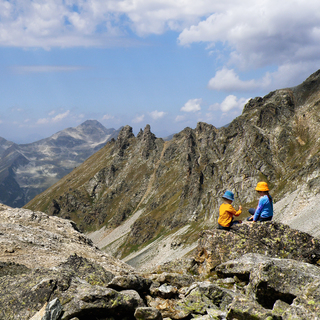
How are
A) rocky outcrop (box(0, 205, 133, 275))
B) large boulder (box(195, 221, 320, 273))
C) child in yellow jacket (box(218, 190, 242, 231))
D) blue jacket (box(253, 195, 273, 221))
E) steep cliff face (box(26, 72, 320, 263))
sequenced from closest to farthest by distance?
large boulder (box(195, 221, 320, 273)), blue jacket (box(253, 195, 273, 221)), child in yellow jacket (box(218, 190, 242, 231)), rocky outcrop (box(0, 205, 133, 275)), steep cliff face (box(26, 72, 320, 263))

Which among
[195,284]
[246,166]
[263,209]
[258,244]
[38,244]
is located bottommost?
[246,166]

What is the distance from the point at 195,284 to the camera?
47.1ft

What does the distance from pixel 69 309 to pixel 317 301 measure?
29.7 ft

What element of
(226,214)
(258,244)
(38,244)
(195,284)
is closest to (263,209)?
(258,244)

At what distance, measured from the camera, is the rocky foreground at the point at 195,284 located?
1066cm

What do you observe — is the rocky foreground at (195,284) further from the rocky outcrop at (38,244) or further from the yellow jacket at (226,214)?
the yellow jacket at (226,214)

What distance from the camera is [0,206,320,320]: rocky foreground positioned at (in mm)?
10656

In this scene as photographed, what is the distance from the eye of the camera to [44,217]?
30.6 m

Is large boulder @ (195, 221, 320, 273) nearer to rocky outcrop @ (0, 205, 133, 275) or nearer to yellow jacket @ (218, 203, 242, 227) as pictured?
yellow jacket @ (218, 203, 242, 227)

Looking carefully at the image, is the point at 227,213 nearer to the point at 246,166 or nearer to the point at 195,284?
the point at 195,284

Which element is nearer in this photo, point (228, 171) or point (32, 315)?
point (32, 315)

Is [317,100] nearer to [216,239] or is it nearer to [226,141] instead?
[226,141]

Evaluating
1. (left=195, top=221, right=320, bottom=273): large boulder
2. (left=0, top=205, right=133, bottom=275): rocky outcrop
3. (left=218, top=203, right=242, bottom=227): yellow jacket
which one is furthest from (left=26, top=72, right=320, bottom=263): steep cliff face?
(left=218, top=203, right=242, bottom=227): yellow jacket

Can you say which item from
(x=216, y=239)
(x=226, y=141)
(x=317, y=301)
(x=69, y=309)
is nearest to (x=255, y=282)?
(x=317, y=301)
